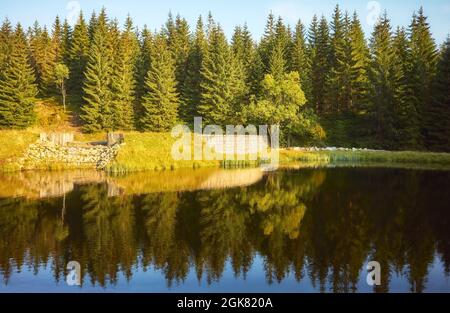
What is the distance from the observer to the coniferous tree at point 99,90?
64812mm

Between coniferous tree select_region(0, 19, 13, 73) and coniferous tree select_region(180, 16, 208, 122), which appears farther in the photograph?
coniferous tree select_region(0, 19, 13, 73)

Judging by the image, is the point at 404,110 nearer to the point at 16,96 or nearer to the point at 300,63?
the point at 300,63

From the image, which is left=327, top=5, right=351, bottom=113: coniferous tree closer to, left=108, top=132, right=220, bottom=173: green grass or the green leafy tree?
the green leafy tree

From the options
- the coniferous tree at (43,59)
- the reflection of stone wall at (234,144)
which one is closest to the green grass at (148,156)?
the reflection of stone wall at (234,144)

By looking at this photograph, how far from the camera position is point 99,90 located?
66.6 meters

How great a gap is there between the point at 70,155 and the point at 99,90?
25.6 meters

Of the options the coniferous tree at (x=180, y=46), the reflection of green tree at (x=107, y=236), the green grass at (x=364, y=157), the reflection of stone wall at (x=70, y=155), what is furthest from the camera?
the coniferous tree at (x=180, y=46)

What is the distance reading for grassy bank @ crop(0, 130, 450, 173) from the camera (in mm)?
41781

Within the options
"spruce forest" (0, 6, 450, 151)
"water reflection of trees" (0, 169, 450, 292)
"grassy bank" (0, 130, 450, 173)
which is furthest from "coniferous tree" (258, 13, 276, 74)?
"water reflection of trees" (0, 169, 450, 292)

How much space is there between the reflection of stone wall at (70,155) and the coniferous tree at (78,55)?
36022mm

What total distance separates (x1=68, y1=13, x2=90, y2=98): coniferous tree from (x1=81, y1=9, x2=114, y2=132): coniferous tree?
7592 mm

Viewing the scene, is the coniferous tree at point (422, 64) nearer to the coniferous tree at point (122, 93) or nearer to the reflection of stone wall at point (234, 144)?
the reflection of stone wall at point (234, 144)

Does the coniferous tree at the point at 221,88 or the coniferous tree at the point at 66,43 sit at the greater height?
the coniferous tree at the point at 66,43

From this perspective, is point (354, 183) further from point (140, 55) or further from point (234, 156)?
point (140, 55)
